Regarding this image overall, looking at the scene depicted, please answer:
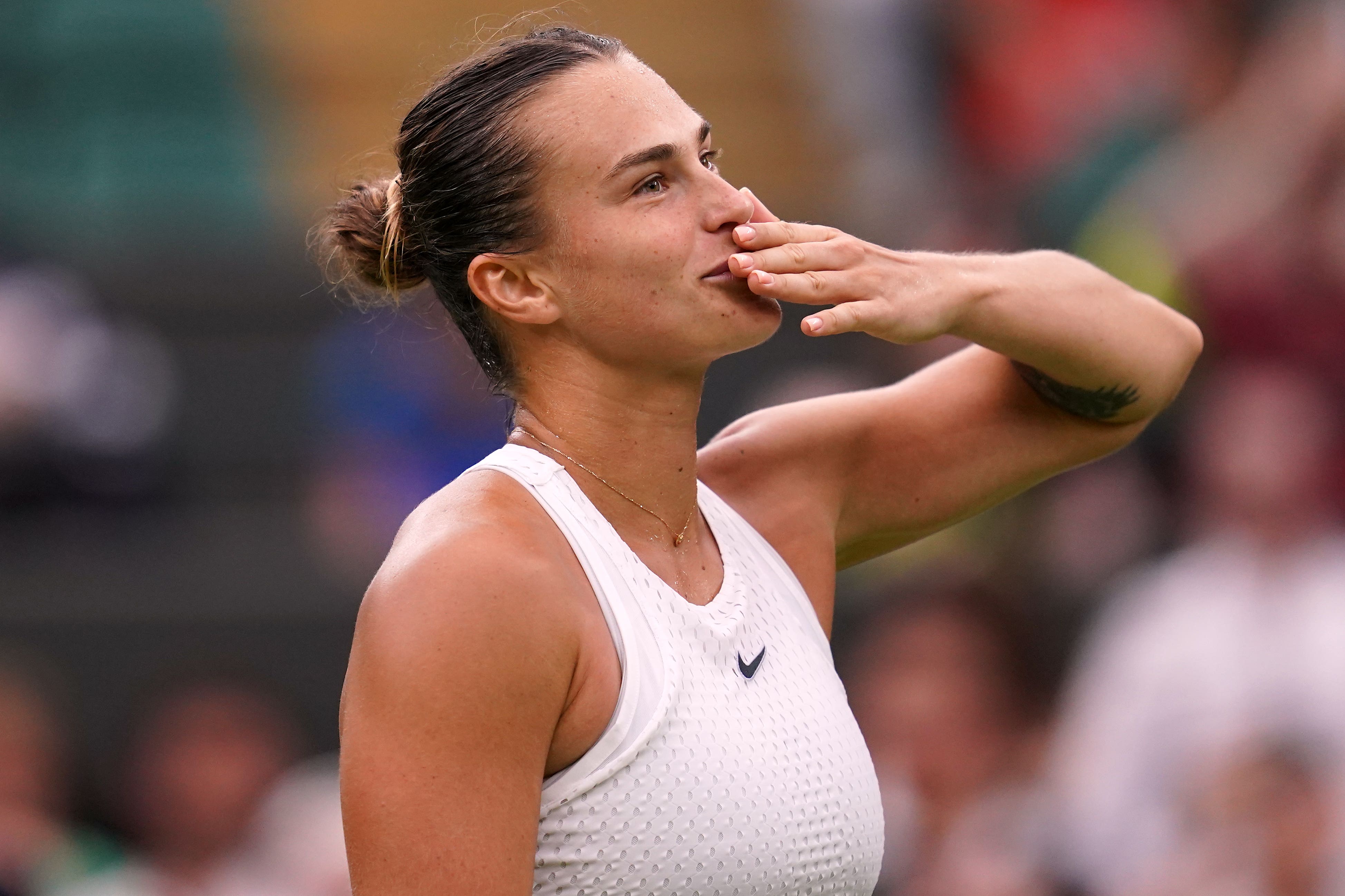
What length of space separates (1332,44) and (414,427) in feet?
10.8

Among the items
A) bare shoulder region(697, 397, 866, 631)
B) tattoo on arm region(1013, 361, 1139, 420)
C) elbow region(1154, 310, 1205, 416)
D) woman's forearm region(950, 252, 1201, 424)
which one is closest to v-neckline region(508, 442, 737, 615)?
bare shoulder region(697, 397, 866, 631)

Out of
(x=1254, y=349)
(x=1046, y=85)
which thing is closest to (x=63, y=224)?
(x=1046, y=85)

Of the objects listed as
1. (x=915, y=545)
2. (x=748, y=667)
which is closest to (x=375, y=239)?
(x=748, y=667)

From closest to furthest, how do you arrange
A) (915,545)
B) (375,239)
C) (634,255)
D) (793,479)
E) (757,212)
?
(634,255)
(757,212)
(375,239)
(793,479)
(915,545)

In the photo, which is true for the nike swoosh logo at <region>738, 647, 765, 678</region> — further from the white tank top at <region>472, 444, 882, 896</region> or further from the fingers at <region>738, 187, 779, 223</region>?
Answer: the fingers at <region>738, 187, 779, 223</region>

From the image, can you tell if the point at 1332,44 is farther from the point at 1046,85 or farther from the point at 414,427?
the point at 414,427

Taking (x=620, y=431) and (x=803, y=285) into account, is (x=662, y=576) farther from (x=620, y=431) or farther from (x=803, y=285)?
(x=803, y=285)

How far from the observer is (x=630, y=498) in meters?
2.24

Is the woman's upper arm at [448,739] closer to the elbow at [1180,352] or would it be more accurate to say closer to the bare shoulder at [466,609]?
the bare shoulder at [466,609]

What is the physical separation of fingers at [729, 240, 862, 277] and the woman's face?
1.5 inches

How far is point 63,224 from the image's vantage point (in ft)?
22.7

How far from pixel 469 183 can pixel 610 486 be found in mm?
427

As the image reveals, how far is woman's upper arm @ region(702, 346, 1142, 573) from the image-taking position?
2.53 metres

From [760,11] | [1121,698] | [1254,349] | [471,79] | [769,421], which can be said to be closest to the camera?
[471,79]
